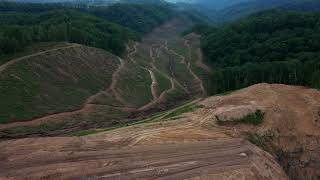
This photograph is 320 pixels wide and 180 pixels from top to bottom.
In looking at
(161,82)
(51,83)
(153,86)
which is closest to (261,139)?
(51,83)

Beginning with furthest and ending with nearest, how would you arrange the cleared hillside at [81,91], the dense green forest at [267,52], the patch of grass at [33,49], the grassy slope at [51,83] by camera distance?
1. the dense green forest at [267,52]
2. the patch of grass at [33,49]
3. the grassy slope at [51,83]
4. the cleared hillside at [81,91]

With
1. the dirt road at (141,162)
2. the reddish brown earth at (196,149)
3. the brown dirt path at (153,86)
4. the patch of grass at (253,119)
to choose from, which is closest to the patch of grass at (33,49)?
the brown dirt path at (153,86)

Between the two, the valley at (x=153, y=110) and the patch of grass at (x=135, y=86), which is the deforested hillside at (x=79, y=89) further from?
the valley at (x=153, y=110)

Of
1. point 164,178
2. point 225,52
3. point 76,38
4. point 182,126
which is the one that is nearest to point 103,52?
point 76,38

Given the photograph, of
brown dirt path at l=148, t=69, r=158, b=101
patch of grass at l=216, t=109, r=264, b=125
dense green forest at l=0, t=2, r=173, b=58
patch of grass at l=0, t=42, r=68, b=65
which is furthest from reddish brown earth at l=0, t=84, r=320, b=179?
dense green forest at l=0, t=2, r=173, b=58

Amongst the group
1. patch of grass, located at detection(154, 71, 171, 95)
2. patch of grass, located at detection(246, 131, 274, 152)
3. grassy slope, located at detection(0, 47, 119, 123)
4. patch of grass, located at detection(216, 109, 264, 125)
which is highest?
patch of grass, located at detection(216, 109, 264, 125)

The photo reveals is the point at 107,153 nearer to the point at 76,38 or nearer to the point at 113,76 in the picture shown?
the point at 113,76

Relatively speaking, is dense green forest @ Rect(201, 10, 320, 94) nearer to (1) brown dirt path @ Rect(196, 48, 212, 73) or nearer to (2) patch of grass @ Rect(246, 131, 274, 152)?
(1) brown dirt path @ Rect(196, 48, 212, 73)
